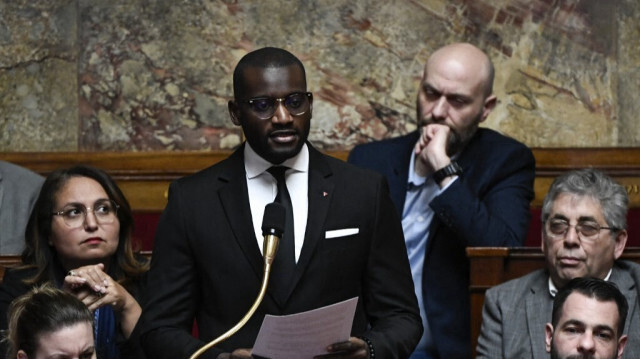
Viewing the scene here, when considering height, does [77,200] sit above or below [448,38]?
below

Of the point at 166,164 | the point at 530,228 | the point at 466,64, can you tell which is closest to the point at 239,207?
the point at 466,64

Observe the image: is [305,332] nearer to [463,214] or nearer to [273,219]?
[273,219]

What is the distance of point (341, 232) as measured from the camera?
Result: 3057 millimetres

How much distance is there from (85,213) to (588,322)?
142cm

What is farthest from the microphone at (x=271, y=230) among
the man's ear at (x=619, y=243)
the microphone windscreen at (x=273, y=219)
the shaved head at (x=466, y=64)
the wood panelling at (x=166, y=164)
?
the wood panelling at (x=166, y=164)

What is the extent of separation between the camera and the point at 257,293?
3025mm

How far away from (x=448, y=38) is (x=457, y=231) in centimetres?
162

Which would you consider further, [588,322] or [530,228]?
[530,228]

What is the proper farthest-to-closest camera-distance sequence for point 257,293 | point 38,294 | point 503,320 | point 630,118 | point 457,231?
point 630,118
point 457,231
point 503,320
point 38,294
point 257,293

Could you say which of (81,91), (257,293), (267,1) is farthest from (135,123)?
(257,293)

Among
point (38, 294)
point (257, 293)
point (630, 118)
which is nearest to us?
point (257, 293)

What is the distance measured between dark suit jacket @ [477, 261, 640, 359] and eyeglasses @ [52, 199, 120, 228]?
1.09 meters

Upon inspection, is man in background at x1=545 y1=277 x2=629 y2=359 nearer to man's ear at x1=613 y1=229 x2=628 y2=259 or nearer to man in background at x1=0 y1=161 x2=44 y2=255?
man's ear at x1=613 y1=229 x2=628 y2=259

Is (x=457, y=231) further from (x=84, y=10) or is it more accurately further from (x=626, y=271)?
(x=84, y=10)
